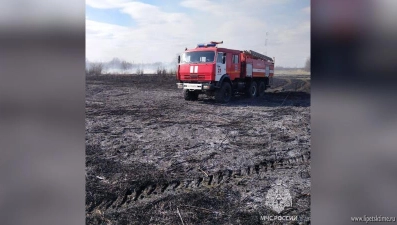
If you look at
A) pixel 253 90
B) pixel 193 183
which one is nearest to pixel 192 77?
pixel 253 90

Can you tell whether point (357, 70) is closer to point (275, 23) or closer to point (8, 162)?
point (275, 23)

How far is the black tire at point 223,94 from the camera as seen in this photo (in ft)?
10.4

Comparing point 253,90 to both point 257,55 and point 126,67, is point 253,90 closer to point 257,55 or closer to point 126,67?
point 257,55

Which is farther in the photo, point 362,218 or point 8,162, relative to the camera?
point 8,162

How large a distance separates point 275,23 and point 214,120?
1.15 metres

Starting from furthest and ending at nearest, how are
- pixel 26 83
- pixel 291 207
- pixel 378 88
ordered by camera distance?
pixel 26 83
pixel 291 207
pixel 378 88

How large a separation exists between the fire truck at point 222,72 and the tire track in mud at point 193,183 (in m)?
0.79

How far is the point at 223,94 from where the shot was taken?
3172mm

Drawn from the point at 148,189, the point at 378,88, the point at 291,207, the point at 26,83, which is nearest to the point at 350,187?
the point at 291,207

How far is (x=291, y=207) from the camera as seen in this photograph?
2672 millimetres

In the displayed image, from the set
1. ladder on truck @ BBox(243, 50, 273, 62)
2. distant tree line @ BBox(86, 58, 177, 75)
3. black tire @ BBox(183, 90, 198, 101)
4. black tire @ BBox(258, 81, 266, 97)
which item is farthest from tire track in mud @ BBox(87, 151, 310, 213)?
distant tree line @ BBox(86, 58, 177, 75)

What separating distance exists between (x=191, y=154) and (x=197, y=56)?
108cm

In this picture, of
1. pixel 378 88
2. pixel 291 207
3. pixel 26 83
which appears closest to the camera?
pixel 378 88

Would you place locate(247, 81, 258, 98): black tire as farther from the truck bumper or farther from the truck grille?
the truck grille
